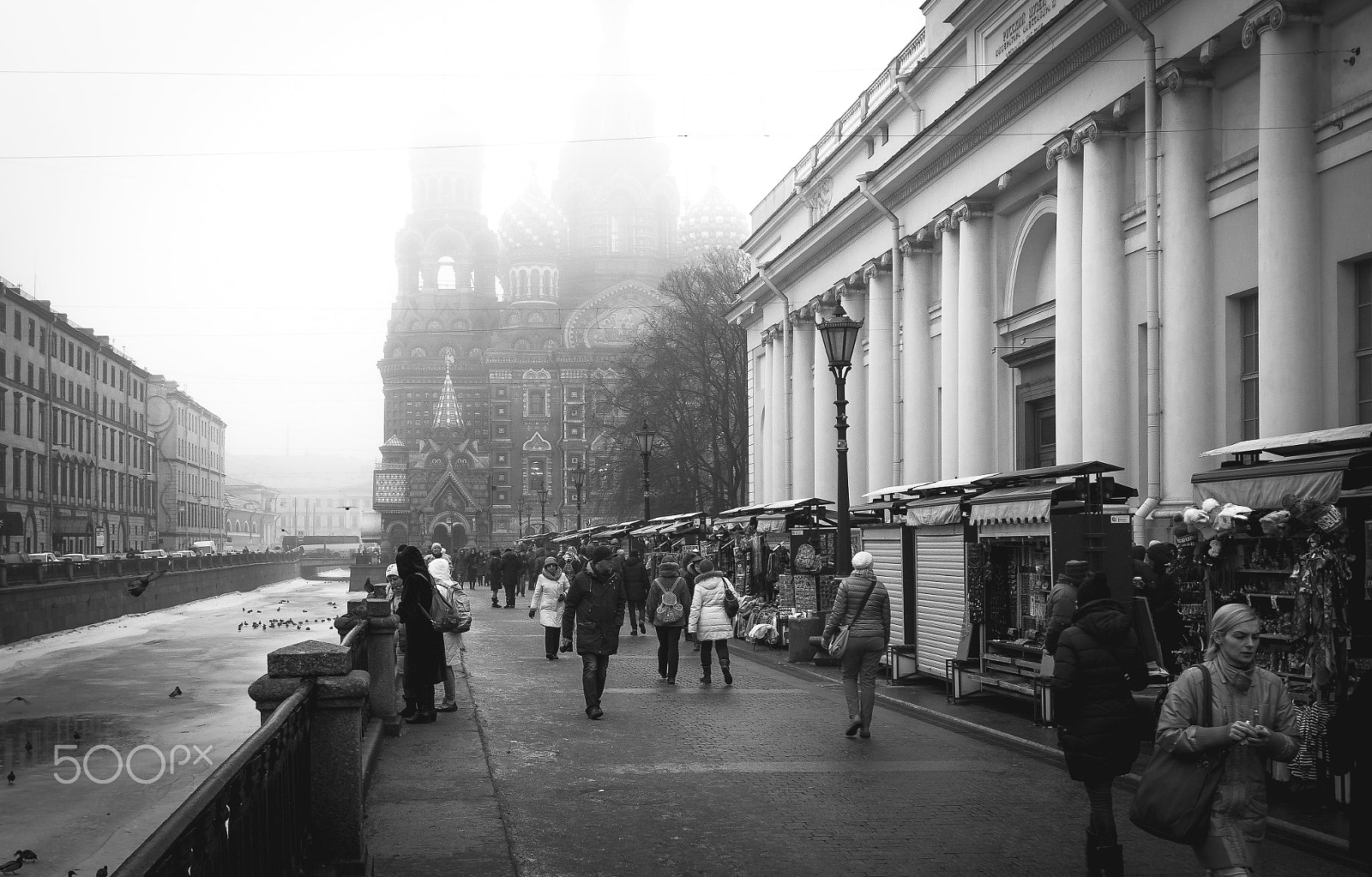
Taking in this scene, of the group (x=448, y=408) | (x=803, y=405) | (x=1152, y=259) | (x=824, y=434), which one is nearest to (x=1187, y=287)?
(x=1152, y=259)

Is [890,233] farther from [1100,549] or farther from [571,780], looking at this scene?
[571,780]

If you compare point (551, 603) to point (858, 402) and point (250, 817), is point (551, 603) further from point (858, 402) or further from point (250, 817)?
point (250, 817)

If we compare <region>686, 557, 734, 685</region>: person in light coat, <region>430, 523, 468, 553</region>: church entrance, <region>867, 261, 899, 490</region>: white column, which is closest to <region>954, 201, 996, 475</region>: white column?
<region>867, 261, 899, 490</region>: white column

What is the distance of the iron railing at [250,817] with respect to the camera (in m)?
4.07

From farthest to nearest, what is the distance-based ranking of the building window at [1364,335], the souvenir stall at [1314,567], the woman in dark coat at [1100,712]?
1. the building window at [1364,335]
2. the souvenir stall at [1314,567]
3. the woman in dark coat at [1100,712]

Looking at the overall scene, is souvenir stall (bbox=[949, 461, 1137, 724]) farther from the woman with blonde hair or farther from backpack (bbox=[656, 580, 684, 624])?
the woman with blonde hair

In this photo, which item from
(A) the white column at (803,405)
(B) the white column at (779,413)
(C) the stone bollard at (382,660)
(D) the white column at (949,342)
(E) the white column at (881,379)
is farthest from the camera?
(B) the white column at (779,413)

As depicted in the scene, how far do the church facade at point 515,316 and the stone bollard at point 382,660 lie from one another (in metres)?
102

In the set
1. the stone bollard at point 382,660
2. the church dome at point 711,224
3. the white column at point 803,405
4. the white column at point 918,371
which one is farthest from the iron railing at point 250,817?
the church dome at point 711,224

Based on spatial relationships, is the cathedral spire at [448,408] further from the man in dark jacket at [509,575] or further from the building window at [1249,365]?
the building window at [1249,365]

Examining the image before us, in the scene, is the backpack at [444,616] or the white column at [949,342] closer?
the backpack at [444,616]

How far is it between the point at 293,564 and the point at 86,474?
38.3 m

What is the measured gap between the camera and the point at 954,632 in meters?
16.2

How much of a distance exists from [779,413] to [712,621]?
26.6 meters
